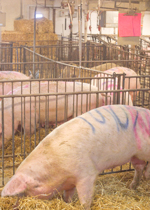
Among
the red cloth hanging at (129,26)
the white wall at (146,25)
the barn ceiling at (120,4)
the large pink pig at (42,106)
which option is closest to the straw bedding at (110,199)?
the large pink pig at (42,106)

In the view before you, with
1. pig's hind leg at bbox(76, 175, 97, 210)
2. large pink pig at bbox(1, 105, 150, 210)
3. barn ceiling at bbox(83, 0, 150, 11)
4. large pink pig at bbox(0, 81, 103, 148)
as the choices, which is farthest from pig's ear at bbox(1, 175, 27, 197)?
barn ceiling at bbox(83, 0, 150, 11)

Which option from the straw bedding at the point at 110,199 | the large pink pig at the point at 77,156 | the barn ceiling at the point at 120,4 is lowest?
the straw bedding at the point at 110,199

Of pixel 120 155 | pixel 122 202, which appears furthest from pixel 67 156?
pixel 122 202

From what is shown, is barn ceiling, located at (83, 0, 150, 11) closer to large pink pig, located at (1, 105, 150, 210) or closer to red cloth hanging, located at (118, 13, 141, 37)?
red cloth hanging, located at (118, 13, 141, 37)

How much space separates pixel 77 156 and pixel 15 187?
0.55 m

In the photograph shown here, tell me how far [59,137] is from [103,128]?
1.30 feet

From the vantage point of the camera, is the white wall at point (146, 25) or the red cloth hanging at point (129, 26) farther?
the white wall at point (146, 25)

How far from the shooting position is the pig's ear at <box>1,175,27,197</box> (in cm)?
244

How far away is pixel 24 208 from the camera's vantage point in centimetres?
241

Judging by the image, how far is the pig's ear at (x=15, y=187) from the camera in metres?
2.44

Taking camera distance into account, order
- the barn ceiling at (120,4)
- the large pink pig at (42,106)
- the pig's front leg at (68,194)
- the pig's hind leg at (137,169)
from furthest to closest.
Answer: the barn ceiling at (120,4), the large pink pig at (42,106), the pig's hind leg at (137,169), the pig's front leg at (68,194)

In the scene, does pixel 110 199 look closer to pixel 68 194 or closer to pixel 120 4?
pixel 68 194

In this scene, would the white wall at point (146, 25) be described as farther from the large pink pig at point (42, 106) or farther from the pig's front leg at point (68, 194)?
the pig's front leg at point (68, 194)

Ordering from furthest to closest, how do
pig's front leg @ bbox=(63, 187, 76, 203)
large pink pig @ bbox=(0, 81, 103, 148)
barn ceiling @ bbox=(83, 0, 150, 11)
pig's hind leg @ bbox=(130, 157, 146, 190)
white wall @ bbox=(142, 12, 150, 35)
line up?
white wall @ bbox=(142, 12, 150, 35)
barn ceiling @ bbox=(83, 0, 150, 11)
large pink pig @ bbox=(0, 81, 103, 148)
pig's hind leg @ bbox=(130, 157, 146, 190)
pig's front leg @ bbox=(63, 187, 76, 203)
